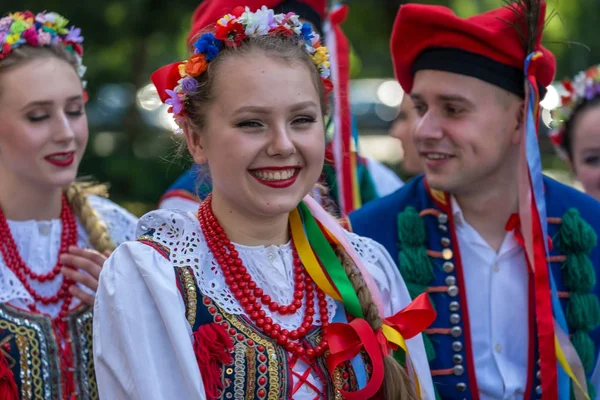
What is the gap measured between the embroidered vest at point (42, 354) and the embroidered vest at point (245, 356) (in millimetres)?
823

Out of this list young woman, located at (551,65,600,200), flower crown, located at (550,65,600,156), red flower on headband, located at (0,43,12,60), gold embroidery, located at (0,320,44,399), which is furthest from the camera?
flower crown, located at (550,65,600,156)

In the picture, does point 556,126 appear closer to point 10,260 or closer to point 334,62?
point 334,62

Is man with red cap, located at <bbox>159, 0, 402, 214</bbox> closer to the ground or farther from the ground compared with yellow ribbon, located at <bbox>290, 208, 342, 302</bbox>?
farther from the ground

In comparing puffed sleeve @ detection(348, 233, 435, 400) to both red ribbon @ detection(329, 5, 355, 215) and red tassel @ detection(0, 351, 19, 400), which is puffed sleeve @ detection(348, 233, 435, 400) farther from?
red tassel @ detection(0, 351, 19, 400)

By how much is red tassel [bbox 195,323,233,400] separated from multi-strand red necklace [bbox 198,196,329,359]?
12cm

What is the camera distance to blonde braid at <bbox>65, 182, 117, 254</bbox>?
3.32 m

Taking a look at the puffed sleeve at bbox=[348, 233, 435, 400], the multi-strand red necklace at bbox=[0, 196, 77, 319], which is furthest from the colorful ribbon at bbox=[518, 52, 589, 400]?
the multi-strand red necklace at bbox=[0, 196, 77, 319]

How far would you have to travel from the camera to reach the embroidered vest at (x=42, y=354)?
9.53 ft

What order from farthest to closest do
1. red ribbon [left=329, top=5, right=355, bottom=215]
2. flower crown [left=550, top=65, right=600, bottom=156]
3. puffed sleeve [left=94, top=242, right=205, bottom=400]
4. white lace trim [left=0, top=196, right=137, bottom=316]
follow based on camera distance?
flower crown [left=550, top=65, right=600, bottom=156] → red ribbon [left=329, top=5, right=355, bottom=215] → white lace trim [left=0, top=196, right=137, bottom=316] → puffed sleeve [left=94, top=242, right=205, bottom=400]

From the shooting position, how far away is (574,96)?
14.2ft

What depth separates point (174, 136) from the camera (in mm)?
2906

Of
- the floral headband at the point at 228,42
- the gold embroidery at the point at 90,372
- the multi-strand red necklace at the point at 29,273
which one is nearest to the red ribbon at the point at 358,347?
the floral headband at the point at 228,42

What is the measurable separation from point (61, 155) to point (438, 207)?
1.37m

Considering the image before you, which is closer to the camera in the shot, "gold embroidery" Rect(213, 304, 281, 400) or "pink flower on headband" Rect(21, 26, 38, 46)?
"gold embroidery" Rect(213, 304, 281, 400)
